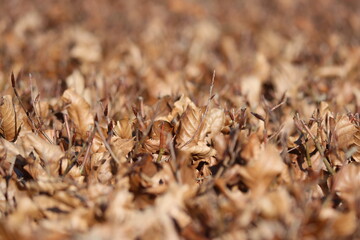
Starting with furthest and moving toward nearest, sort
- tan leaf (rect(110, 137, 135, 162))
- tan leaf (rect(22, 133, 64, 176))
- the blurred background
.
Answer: the blurred background < tan leaf (rect(110, 137, 135, 162)) < tan leaf (rect(22, 133, 64, 176))

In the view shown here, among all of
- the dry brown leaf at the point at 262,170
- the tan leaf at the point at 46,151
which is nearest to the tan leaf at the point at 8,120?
the tan leaf at the point at 46,151

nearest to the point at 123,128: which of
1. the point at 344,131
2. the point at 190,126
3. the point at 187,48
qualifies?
the point at 190,126

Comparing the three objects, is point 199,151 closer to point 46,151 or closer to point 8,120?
point 46,151

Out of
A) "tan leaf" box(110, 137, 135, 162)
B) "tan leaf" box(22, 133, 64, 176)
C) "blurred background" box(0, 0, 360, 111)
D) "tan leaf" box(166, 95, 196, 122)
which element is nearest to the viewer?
"tan leaf" box(22, 133, 64, 176)

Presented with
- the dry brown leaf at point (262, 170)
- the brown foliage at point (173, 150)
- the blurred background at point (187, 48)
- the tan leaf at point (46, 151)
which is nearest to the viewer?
the brown foliage at point (173, 150)

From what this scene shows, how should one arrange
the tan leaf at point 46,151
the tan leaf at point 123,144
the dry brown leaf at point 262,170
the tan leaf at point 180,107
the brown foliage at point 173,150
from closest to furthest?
the brown foliage at point 173,150 → the dry brown leaf at point 262,170 → the tan leaf at point 46,151 → the tan leaf at point 123,144 → the tan leaf at point 180,107

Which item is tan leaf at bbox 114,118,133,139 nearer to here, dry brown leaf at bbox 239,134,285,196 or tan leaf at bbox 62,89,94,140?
tan leaf at bbox 62,89,94,140

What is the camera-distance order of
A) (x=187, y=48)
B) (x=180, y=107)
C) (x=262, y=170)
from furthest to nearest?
(x=187, y=48), (x=180, y=107), (x=262, y=170)

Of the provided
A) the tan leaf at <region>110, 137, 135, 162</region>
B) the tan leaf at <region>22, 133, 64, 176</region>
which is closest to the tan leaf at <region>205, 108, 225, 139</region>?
the tan leaf at <region>110, 137, 135, 162</region>

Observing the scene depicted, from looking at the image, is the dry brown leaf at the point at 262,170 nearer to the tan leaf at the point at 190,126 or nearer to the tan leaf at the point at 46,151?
the tan leaf at the point at 190,126
